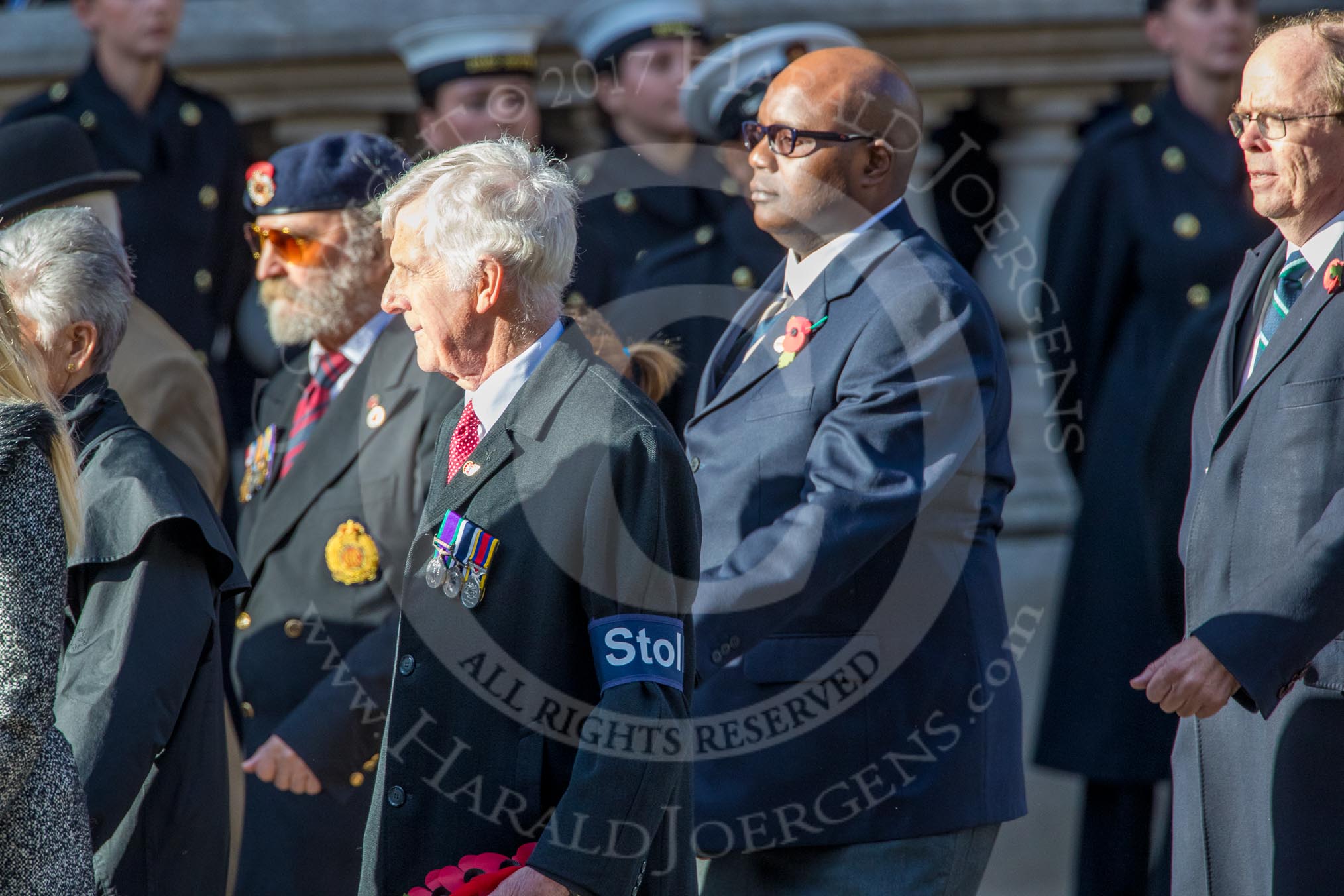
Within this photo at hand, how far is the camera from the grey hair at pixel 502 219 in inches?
101

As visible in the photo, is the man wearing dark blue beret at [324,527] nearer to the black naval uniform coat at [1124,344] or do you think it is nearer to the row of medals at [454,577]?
the row of medals at [454,577]

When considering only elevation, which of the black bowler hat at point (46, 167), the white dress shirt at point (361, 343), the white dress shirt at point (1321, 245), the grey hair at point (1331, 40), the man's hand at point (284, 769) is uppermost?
the grey hair at point (1331, 40)

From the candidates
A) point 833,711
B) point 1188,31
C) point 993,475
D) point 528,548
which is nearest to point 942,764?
point 833,711

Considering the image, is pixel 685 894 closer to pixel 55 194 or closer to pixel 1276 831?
pixel 1276 831

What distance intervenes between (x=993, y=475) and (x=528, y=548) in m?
→ 1.10

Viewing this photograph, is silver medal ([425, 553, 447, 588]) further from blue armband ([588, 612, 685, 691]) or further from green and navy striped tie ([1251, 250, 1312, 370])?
green and navy striped tie ([1251, 250, 1312, 370])

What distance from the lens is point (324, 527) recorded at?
144 inches

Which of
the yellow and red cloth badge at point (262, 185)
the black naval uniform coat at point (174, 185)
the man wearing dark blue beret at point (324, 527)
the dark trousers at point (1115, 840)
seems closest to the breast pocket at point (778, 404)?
the man wearing dark blue beret at point (324, 527)

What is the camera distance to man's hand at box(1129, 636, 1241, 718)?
285cm

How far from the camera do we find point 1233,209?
478 centimetres

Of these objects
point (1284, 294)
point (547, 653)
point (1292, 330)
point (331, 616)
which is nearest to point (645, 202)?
point (331, 616)

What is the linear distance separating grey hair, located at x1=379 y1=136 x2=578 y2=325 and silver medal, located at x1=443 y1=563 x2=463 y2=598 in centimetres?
38

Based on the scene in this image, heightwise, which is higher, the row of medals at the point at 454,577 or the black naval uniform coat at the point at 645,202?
the row of medals at the point at 454,577

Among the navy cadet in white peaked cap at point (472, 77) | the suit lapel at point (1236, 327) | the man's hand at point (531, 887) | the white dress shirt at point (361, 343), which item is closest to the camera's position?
the man's hand at point (531, 887)
